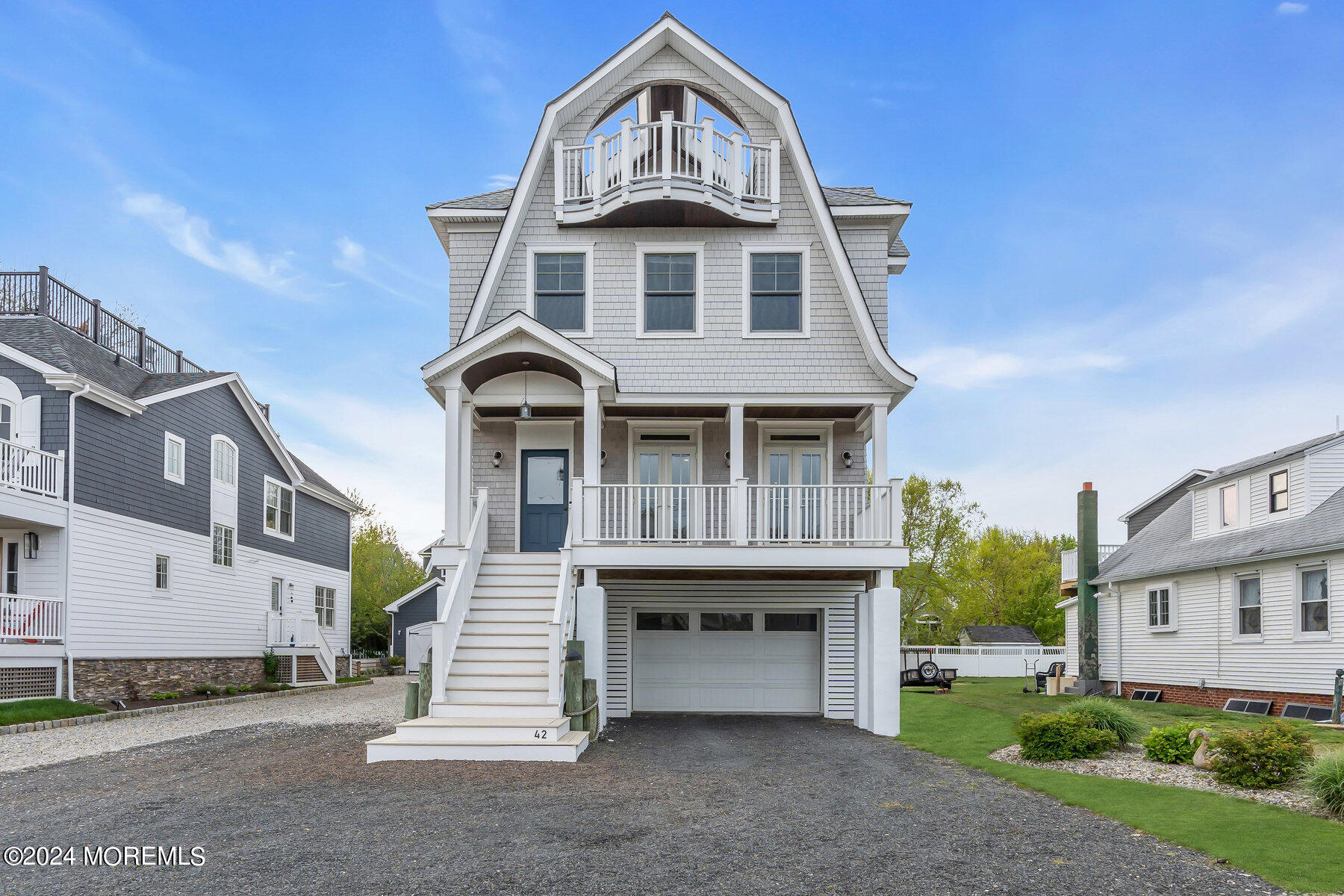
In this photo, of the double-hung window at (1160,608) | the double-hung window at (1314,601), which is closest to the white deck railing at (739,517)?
the double-hung window at (1314,601)

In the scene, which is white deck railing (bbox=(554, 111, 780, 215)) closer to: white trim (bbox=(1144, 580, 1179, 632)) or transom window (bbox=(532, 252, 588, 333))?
transom window (bbox=(532, 252, 588, 333))

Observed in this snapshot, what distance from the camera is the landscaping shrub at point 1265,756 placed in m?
8.30

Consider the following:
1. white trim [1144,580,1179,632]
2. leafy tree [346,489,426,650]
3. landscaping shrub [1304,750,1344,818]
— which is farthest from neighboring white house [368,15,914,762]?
leafy tree [346,489,426,650]

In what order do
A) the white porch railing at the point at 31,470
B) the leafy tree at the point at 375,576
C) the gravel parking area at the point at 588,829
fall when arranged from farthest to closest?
the leafy tree at the point at 375,576
the white porch railing at the point at 31,470
the gravel parking area at the point at 588,829

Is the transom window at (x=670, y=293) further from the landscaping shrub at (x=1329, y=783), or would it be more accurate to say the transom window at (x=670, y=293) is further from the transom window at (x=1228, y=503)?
the transom window at (x=1228, y=503)

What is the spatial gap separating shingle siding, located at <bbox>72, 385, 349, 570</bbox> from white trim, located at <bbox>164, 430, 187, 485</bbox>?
0.12 metres

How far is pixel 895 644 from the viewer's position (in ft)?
41.7

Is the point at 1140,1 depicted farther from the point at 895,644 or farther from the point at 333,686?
the point at 333,686

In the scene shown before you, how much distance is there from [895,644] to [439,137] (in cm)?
1471

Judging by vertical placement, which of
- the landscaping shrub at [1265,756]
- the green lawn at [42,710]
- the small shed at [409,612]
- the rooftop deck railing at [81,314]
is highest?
the rooftop deck railing at [81,314]

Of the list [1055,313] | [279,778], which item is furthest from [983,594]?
[279,778]

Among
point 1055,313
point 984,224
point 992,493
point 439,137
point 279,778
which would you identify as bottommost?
point 279,778

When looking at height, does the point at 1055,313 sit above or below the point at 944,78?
below

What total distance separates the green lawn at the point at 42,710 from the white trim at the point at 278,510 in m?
9.90
